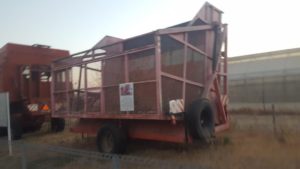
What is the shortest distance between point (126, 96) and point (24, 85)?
7155 millimetres

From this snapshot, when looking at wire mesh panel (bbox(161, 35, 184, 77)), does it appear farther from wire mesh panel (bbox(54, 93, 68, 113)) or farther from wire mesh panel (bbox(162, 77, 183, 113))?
wire mesh panel (bbox(54, 93, 68, 113))

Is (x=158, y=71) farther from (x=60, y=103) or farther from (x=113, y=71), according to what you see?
(x=60, y=103)

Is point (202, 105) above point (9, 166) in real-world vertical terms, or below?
above

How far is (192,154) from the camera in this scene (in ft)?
26.3

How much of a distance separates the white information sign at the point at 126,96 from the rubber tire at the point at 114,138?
700 millimetres

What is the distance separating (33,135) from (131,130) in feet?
23.0

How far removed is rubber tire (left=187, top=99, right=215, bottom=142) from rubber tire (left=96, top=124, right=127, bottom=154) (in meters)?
1.87

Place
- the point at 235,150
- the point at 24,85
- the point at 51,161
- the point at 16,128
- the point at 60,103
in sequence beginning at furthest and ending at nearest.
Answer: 1. the point at 24,85
2. the point at 16,128
3. the point at 60,103
4. the point at 51,161
5. the point at 235,150

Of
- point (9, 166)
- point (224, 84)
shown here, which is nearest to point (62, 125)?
point (9, 166)

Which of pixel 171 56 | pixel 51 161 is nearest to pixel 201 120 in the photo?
pixel 171 56

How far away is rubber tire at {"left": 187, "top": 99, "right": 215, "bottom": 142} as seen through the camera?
7.35m

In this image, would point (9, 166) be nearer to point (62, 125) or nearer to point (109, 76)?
point (109, 76)

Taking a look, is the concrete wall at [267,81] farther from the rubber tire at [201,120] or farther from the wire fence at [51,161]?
the wire fence at [51,161]

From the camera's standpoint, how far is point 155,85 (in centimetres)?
730
